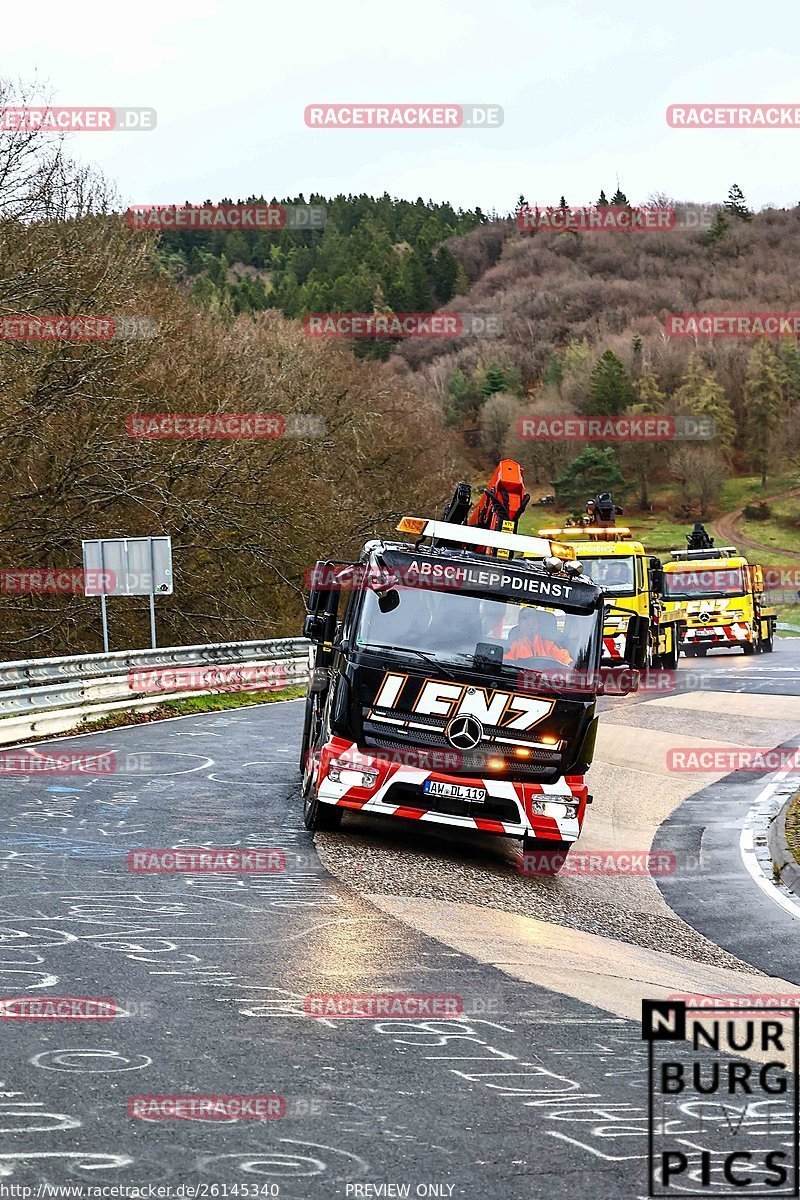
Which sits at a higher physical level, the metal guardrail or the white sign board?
the white sign board

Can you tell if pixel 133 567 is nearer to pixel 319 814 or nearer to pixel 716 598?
pixel 319 814

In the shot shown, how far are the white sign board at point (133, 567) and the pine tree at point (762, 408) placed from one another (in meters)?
109

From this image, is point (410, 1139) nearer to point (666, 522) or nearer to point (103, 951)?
point (103, 951)

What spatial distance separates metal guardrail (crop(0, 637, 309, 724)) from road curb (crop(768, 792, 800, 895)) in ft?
34.7

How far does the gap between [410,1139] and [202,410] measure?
103 feet

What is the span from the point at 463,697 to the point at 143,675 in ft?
45.2

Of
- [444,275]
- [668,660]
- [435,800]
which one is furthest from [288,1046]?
[444,275]

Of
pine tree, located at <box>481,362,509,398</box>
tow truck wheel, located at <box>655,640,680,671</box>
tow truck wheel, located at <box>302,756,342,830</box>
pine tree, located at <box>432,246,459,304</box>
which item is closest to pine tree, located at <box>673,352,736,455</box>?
pine tree, located at <box>481,362,509,398</box>

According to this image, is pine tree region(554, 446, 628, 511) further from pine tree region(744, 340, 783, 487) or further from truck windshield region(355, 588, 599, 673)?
truck windshield region(355, 588, 599, 673)

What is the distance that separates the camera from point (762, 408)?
13450cm

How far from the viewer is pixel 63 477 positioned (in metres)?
30.8

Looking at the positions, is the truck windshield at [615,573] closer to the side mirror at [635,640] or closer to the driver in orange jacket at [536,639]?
the side mirror at [635,640]

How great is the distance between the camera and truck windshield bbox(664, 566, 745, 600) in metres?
40.3

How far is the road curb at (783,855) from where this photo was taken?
12.8 m
